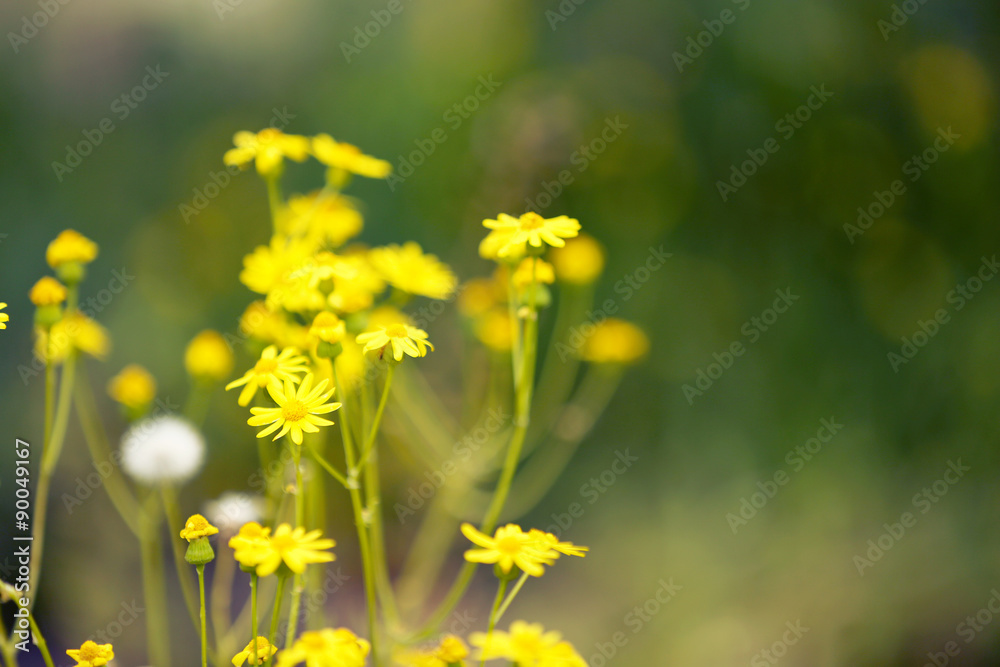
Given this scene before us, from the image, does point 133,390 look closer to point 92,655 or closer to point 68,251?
point 68,251

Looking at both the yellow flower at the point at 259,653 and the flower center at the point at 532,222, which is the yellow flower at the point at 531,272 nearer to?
the flower center at the point at 532,222

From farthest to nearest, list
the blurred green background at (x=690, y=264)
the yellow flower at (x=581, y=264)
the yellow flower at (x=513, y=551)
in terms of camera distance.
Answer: the blurred green background at (x=690, y=264), the yellow flower at (x=581, y=264), the yellow flower at (x=513, y=551)

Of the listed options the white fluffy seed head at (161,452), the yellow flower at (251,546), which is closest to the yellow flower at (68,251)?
the white fluffy seed head at (161,452)

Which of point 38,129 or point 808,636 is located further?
point 38,129

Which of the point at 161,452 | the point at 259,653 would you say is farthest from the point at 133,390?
the point at 259,653

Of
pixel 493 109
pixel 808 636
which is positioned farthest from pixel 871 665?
pixel 493 109

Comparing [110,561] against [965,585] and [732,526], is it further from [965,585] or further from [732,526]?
[965,585]
